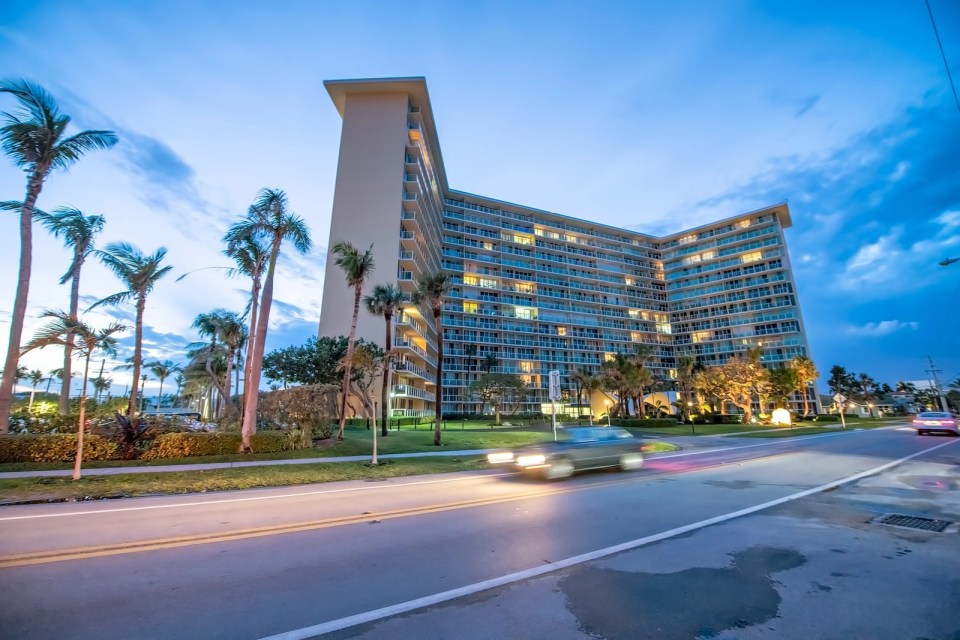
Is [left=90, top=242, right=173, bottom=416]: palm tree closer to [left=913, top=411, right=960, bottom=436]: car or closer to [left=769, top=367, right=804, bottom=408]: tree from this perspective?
[left=913, top=411, right=960, bottom=436]: car

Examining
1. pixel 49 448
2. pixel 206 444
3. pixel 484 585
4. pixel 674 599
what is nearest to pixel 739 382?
pixel 206 444

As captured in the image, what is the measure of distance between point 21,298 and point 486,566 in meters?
22.4

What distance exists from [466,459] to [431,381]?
161 ft

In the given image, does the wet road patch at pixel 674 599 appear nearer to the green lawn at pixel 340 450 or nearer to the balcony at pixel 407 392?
the green lawn at pixel 340 450

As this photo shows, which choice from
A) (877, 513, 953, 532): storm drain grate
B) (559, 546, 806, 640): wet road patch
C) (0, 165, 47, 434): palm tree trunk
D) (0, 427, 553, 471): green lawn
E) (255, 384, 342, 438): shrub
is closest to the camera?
(559, 546, 806, 640): wet road patch

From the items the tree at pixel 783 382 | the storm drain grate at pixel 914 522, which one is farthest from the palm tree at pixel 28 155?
the tree at pixel 783 382

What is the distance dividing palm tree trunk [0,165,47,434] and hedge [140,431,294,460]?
5.24 meters

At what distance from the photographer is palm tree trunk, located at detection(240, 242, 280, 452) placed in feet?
59.9

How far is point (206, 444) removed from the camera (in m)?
17.2

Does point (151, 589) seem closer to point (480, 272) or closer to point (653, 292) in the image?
point (480, 272)

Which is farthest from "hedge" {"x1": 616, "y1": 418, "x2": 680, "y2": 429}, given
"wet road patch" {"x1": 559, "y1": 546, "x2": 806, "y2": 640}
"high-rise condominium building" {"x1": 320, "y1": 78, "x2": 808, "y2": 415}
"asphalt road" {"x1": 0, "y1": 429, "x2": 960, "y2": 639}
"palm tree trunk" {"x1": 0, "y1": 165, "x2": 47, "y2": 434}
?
"palm tree trunk" {"x1": 0, "y1": 165, "x2": 47, "y2": 434}

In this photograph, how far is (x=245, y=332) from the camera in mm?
41781

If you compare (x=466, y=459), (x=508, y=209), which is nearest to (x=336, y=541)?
(x=466, y=459)

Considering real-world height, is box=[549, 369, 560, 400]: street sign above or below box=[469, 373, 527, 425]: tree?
below
